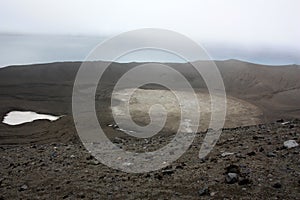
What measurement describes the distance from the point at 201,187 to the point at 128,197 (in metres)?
0.88

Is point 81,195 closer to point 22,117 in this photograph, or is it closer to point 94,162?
point 94,162

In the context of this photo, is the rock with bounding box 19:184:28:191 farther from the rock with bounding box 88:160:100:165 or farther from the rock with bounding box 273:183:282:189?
the rock with bounding box 273:183:282:189

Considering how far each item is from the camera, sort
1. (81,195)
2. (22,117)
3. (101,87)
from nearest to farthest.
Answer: (81,195) < (22,117) < (101,87)

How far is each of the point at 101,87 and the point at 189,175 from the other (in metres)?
31.7

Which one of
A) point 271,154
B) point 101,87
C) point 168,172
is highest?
point 271,154

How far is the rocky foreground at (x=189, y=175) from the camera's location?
430 cm

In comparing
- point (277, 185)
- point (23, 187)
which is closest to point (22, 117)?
point (23, 187)

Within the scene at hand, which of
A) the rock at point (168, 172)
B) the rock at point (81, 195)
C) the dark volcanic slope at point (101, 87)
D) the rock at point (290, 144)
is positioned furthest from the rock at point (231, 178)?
the dark volcanic slope at point (101, 87)

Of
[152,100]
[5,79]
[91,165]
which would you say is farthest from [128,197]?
[5,79]

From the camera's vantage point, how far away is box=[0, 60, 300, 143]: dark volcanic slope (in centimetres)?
2589

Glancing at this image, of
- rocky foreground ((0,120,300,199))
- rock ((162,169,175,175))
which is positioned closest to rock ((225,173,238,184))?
rocky foreground ((0,120,300,199))

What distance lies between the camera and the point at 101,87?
3606cm

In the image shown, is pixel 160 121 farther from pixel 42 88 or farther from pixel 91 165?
pixel 42 88

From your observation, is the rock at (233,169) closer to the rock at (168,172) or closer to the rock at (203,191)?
the rock at (203,191)
